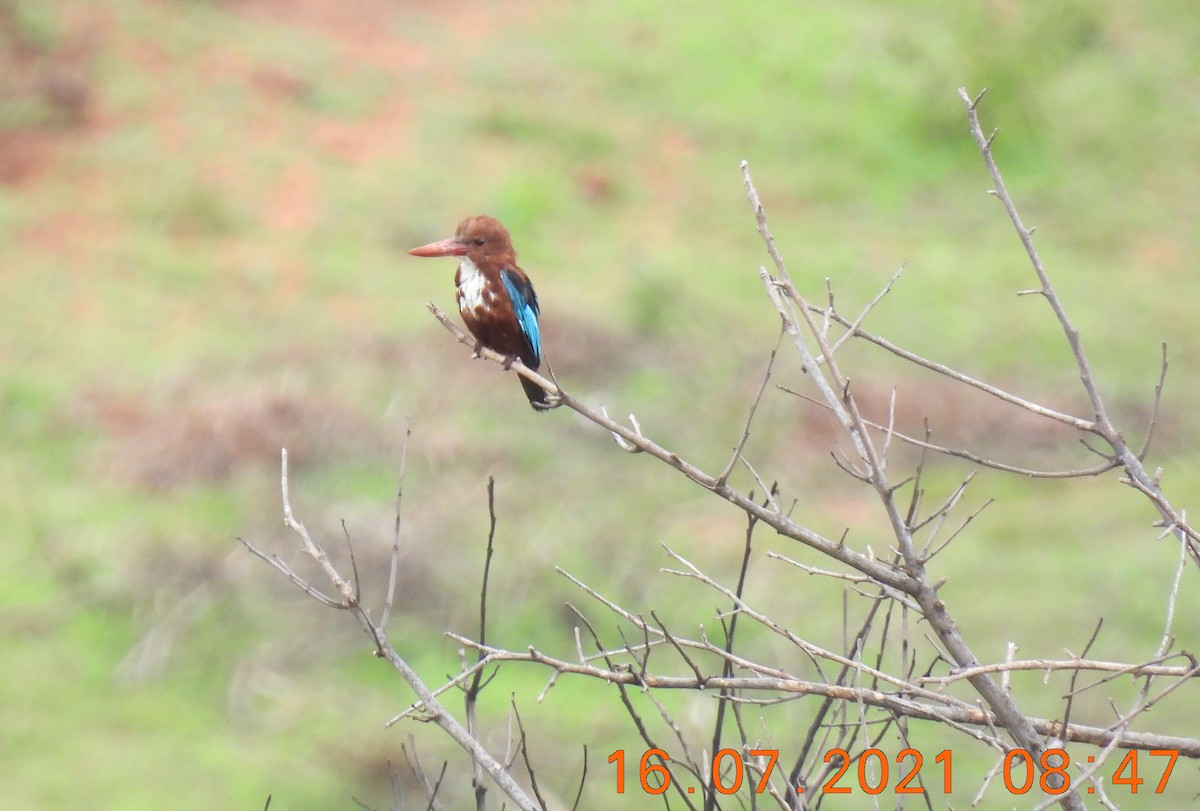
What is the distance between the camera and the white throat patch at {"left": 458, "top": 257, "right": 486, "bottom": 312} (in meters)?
3.31

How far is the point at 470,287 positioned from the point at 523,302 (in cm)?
13

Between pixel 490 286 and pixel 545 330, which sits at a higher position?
pixel 490 286

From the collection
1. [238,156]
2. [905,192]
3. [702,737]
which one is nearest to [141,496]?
[702,737]

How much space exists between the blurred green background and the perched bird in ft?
4.65

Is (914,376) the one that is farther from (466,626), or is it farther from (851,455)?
(466,626)

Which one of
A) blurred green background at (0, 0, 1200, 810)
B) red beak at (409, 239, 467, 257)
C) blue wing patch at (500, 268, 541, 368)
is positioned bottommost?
blurred green background at (0, 0, 1200, 810)

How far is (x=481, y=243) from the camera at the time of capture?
11.0 ft

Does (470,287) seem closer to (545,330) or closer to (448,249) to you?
(448,249)

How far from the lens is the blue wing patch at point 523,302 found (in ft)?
10.9

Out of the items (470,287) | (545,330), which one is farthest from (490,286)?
(545,330)

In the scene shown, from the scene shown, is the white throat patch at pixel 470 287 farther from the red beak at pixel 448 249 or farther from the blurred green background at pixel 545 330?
the blurred green background at pixel 545 330

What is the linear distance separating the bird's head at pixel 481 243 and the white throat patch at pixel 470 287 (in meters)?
0.03

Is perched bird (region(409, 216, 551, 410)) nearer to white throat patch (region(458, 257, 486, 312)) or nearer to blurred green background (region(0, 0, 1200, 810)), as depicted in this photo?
white throat patch (region(458, 257, 486, 312))

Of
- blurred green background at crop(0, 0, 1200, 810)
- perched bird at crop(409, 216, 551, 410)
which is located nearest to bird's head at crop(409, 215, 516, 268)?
perched bird at crop(409, 216, 551, 410)
